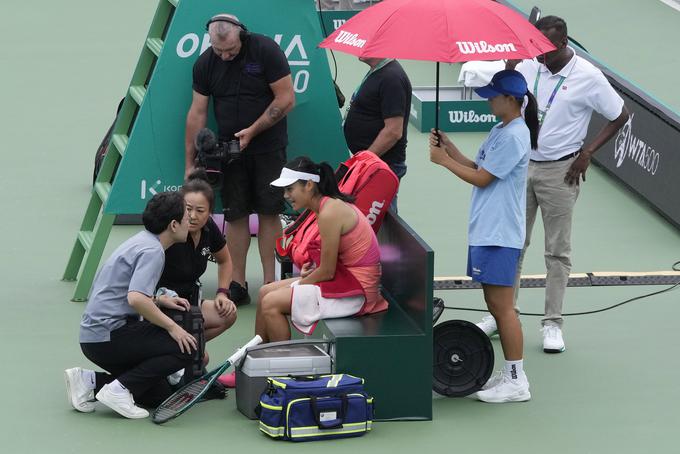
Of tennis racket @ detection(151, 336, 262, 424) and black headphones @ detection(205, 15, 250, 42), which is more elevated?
black headphones @ detection(205, 15, 250, 42)

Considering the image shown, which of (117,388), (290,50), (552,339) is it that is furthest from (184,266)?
(552,339)

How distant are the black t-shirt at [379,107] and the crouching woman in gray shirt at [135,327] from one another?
2246mm

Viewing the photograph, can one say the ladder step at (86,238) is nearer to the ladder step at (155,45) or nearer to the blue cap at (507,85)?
the ladder step at (155,45)

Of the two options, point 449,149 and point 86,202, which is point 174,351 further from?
point 86,202

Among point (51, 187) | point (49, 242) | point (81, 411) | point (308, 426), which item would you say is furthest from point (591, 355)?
point (51, 187)

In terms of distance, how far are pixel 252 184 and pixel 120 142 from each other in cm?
109

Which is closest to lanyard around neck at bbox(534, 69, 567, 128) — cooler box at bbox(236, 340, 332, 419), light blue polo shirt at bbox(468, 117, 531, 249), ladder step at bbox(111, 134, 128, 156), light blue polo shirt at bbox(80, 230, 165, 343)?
light blue polo shirt at bbox(468, 117, 531, 249)

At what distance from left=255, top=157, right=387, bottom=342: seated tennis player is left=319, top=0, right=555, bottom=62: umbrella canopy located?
31.5 inches

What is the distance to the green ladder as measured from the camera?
9961mm

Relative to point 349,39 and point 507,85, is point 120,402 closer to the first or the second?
point 349,39

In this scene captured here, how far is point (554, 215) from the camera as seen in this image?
8.95m

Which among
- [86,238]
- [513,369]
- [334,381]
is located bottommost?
[513,369]

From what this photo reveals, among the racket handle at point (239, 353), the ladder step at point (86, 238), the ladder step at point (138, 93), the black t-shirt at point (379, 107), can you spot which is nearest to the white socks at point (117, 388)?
the racket handle at point (239, 353)

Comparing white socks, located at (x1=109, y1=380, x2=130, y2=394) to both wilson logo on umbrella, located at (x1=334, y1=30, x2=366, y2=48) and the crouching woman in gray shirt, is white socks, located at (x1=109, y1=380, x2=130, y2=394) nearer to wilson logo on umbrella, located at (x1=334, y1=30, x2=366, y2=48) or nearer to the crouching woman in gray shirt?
the crouching woman in gray shirt
